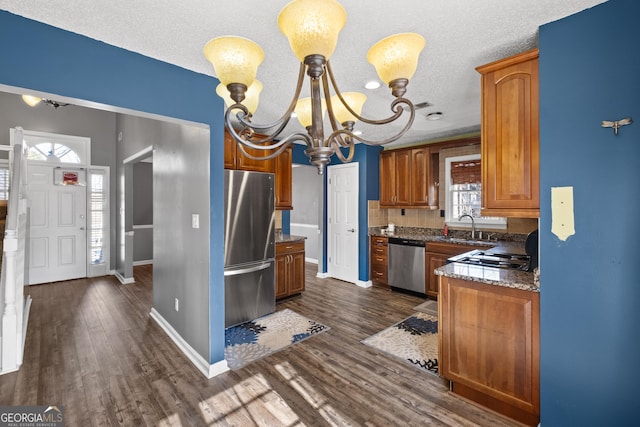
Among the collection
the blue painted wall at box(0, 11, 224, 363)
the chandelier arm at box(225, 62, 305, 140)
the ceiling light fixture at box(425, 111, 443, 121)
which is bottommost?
the chandelier arm at box(225, 62, 305, 140)

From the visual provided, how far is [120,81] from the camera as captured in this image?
1.89 metres

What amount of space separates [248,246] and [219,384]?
4.94 feet

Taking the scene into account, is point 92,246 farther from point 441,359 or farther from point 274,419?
point 441,359

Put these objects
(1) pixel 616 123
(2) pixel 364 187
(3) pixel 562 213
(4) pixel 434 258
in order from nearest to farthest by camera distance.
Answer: (1) pixel 616 123, (3) pixel 562 213, (4) pixel 434 258, (2) pixel 364 187

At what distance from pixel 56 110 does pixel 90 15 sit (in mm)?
5301

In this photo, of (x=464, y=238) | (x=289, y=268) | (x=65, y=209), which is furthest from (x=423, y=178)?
(x=65, y=209)

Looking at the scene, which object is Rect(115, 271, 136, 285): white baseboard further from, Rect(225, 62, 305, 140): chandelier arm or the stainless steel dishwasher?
Rect(225, 62, 305, 140): chandelier arm

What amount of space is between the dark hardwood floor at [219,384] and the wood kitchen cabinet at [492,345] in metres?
0.16

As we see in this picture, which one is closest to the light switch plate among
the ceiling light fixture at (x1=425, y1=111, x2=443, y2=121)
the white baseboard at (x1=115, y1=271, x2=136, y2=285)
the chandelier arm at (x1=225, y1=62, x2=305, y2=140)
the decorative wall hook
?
the decorative wall hook

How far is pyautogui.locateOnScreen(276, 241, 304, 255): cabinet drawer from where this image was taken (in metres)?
4.14

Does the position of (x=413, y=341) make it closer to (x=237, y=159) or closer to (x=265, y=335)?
(x=265, y=335)

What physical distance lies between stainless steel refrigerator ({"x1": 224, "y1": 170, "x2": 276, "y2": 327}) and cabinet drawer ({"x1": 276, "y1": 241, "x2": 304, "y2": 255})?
359mm

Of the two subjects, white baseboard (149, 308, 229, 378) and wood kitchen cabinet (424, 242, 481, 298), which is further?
wood kitchen cabinet (424, 242, 481, 298)

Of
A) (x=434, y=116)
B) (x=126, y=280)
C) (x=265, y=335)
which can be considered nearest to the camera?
(x=265, y=335)
